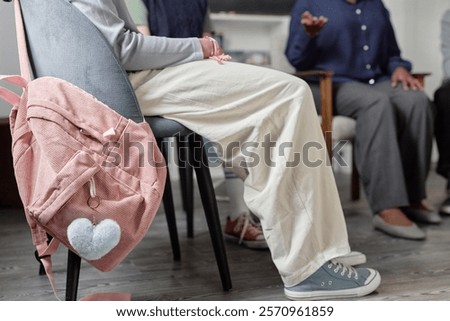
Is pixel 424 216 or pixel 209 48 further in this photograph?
pixel 424 216

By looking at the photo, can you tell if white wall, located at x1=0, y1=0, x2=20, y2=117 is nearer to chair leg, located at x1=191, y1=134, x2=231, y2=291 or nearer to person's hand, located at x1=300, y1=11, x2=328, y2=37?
chair leg, located at x1=191, y1=134, x2=231, y2=291

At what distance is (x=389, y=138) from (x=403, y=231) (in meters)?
0.28

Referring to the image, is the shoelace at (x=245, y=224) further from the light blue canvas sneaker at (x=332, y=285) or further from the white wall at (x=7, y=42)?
the white wall at (x=7, y=42)

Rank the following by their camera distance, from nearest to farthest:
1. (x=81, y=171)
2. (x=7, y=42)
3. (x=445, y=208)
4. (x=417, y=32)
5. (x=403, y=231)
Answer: (x=81, y=171), (x=7, y=42), (x=403, y=231), (x=445, y=208), (x=417, y=32)

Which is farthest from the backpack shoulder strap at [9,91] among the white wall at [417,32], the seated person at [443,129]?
the white wall at [417,32]

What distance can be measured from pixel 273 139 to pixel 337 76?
829mm

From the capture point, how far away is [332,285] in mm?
1104

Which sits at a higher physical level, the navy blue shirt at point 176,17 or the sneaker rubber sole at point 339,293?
the navy blue shirt at point 176,17

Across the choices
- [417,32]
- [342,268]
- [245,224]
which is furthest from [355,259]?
[417,32]

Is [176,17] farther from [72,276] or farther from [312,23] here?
[72,276]

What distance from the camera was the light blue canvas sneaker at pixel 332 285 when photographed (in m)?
1.10

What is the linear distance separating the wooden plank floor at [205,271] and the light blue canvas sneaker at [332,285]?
30 millimetres

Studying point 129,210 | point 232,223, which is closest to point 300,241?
point 129,210
